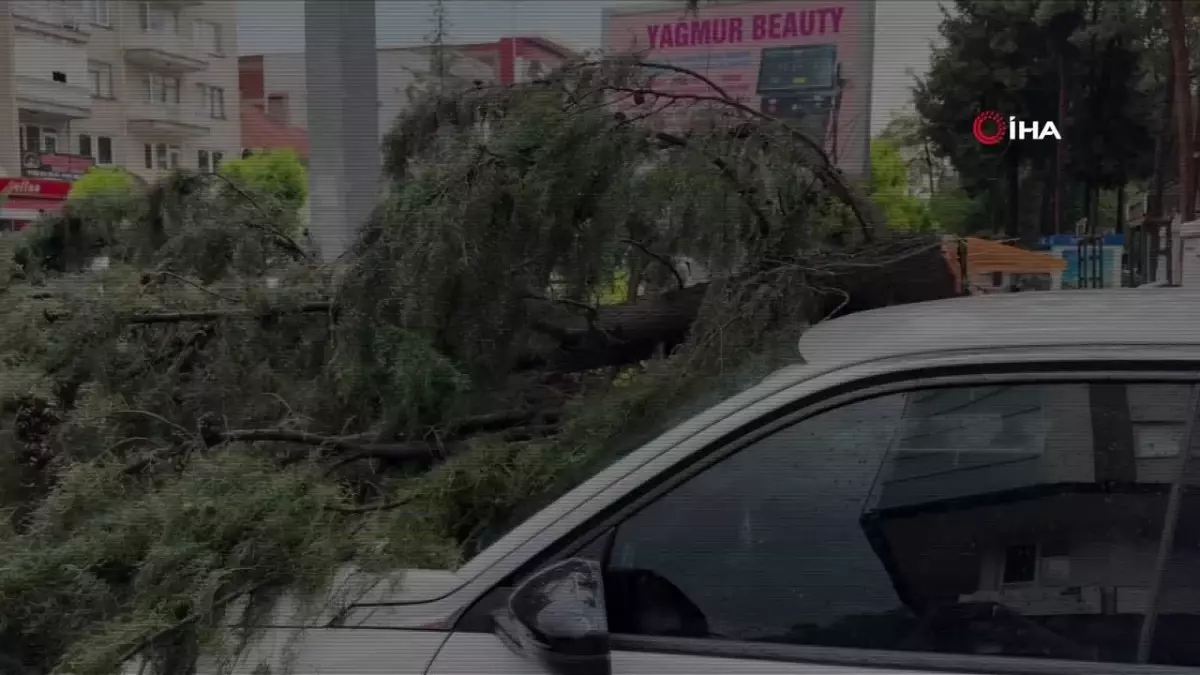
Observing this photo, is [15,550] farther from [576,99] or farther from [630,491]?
[576,99]

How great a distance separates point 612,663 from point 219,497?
753 millimetres

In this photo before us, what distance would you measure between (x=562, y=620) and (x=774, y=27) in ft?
17.4

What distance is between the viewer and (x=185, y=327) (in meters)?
3.06

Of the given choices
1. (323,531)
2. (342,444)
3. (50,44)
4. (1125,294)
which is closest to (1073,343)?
(1125,294)

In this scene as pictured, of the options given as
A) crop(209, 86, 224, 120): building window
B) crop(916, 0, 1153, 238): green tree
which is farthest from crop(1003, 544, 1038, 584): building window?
crop(209, 86, 224, 120): building window

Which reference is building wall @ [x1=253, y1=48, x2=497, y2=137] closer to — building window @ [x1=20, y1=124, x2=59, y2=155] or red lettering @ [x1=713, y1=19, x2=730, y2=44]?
red lettering @ [x1=713, y1=19, x2=730, y2=44]

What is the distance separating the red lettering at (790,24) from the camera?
596 centimetres

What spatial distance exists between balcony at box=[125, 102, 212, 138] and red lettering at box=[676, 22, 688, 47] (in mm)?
4109

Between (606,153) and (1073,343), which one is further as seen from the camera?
(606,153)

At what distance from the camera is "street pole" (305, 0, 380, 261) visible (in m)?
4.86

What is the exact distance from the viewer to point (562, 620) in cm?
137

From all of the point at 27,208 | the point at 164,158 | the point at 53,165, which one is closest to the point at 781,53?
the point at 164,158

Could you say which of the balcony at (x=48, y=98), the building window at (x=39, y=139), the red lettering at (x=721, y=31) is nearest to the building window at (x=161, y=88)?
the balcony at (x=48, y=98)

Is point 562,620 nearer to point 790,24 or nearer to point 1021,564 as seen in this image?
point 1021,564
